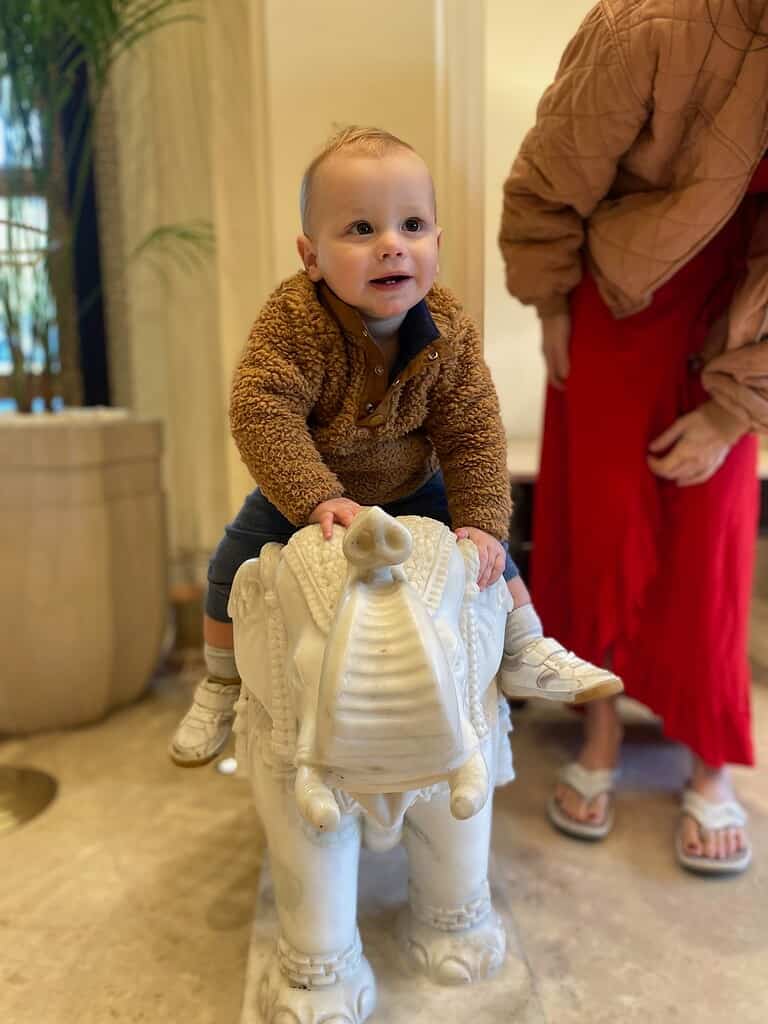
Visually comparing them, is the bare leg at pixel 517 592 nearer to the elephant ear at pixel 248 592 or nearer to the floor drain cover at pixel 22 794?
the elephant ear at pixel 248 592

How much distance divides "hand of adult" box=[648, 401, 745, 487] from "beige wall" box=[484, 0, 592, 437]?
0.24 meters

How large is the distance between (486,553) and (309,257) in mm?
353

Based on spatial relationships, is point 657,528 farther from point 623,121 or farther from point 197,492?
point 197,492

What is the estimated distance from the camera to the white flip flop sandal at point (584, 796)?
1120 millimetres

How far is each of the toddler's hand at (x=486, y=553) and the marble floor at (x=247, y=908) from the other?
0.43m

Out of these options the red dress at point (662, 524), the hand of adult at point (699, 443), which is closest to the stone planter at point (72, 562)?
the red dress at point (662, 524)

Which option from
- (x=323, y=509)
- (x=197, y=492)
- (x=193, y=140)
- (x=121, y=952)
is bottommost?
(x=121, y=952)

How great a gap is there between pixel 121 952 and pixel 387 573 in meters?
0.64

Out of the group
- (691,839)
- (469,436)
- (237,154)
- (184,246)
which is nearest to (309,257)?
(469,436)

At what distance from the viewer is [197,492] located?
185cm

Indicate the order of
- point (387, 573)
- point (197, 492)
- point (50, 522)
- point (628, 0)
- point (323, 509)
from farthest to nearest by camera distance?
point (197, 492)
point (50, 522)
point (628, 0)
point (323, 509)
point (387, 573)

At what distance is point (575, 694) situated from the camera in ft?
2.52

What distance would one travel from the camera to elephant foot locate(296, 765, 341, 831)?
55 centimetres

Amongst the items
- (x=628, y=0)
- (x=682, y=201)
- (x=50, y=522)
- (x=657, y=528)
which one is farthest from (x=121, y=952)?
(x=628, y=0)
